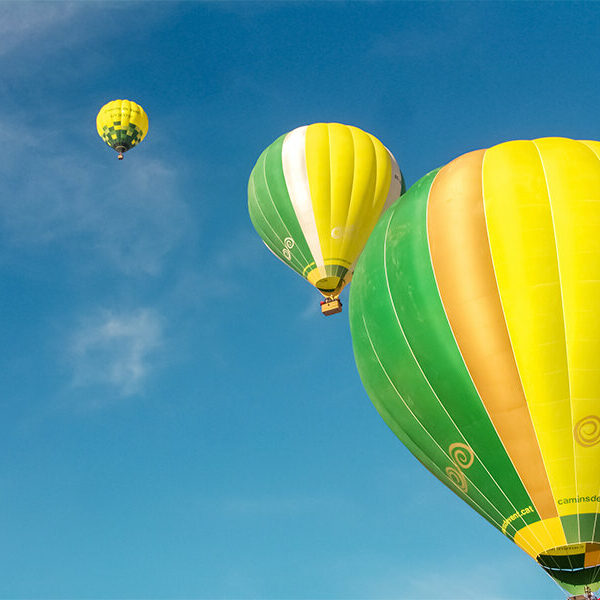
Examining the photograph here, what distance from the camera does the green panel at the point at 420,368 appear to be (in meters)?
15.4

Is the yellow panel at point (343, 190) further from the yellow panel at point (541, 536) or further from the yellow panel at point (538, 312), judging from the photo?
the yellow panel at point (541, 536)

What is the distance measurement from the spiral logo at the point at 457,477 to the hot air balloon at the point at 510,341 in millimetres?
66

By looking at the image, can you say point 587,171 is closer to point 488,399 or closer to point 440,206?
point 440,206

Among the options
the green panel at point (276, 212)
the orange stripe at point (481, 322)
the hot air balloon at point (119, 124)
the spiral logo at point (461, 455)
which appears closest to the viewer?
the orange stripe at point (481, 322)

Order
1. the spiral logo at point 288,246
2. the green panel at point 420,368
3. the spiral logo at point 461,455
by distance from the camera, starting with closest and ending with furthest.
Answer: the green panel at point 420,368 < the spiral logo at point 461,455 < the spiral logo at point 288,246

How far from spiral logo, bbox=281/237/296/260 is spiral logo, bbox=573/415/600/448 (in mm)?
15961

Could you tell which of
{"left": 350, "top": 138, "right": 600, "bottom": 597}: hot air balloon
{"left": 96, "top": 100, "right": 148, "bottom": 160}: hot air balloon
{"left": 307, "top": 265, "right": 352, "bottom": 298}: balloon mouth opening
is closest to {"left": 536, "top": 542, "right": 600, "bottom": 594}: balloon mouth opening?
{"left": 350, "top": 138, "right": 600, "bottom": 597}: hot air balloon

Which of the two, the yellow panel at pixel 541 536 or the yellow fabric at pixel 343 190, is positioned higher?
the yellow fabric at pixel 343 190

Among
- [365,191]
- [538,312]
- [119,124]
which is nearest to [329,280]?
[365,191]

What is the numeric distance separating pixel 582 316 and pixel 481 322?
164 centimetres

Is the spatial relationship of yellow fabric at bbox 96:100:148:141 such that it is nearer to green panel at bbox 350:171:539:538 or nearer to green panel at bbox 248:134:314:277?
green panel at bbox 248:134:314:277

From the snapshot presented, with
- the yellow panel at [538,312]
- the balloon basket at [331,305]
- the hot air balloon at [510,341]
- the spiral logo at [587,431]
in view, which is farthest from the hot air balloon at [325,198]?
the spiral logo at [587,431]

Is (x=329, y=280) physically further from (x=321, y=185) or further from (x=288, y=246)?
(x=321, y=185)

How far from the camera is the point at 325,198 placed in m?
28.7
